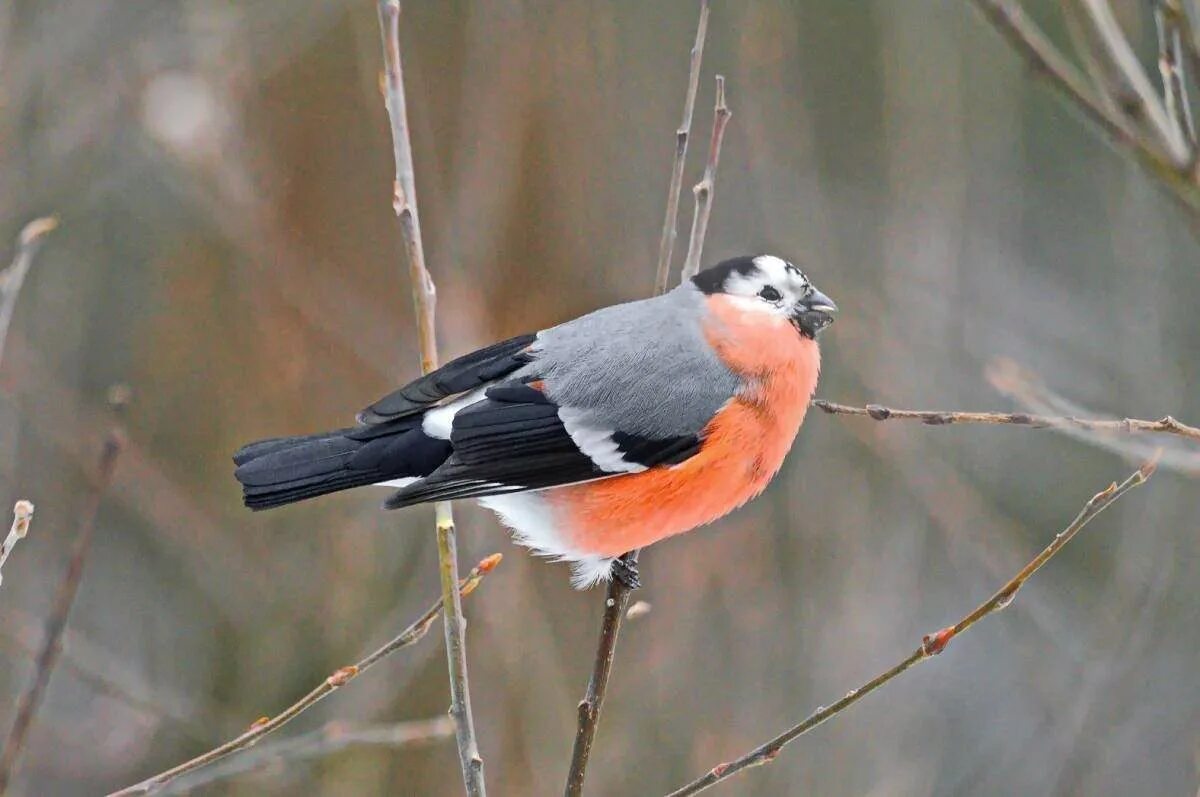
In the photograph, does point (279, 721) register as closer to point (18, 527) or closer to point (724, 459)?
point (18, 527)

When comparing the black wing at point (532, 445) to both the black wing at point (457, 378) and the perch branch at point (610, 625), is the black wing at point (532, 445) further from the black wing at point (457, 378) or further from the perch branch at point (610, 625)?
the perch branch at point (610, 625)

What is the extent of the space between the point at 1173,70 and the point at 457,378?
1453 millimetres

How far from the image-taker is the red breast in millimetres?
2609

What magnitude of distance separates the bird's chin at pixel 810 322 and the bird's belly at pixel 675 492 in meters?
0.20

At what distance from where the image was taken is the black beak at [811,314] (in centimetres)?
279

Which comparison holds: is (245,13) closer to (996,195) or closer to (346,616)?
(346,616)

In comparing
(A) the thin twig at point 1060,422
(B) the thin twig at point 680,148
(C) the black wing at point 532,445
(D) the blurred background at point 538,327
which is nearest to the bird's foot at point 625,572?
(C) the black wing at point 532,445

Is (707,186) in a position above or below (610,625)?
above

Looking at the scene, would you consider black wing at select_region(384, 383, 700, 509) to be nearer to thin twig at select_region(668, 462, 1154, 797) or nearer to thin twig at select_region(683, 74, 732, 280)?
thin twig at select_region(683, 74, 732, 280)

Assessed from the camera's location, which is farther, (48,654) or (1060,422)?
(1060,422)

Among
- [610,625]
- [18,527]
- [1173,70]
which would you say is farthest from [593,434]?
[1173,70]

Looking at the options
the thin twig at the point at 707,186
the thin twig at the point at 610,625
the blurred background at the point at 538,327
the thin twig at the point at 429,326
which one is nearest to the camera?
the thin twig at the point at 429,326

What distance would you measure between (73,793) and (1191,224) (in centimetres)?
481

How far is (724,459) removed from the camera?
8.66 ft
